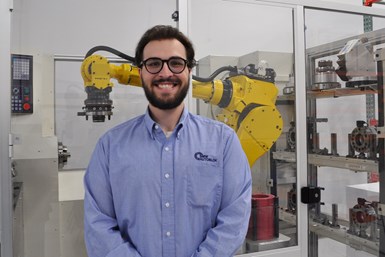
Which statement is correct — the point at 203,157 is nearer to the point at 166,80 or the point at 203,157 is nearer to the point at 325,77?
the point at 166,80

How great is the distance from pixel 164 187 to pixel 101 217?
24 centimetres

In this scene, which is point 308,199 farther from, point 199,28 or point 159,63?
point 159,63

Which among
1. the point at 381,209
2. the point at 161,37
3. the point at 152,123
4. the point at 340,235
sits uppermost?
the point at 161,37

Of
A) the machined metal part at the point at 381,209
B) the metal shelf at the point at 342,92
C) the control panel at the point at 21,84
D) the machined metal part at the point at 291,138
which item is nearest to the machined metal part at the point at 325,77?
the metal shelf at the point at 342,92

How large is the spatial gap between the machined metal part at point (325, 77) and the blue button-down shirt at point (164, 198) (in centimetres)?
122

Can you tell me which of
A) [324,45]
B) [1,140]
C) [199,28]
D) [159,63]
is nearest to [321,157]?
[324,45]

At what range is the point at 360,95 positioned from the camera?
7.67 feet

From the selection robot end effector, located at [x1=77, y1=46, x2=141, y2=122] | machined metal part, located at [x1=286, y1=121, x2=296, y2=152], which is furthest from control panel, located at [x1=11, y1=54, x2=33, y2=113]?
machined metal part, located at [x1=286, y1=121, x2=296, y2=152]

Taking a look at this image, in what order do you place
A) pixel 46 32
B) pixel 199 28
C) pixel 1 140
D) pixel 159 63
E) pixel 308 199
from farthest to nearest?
1. pixel 46 32
2. pixel 308 199
3. pixel 199 28
4. pixel 1 140
5. pixel 159 63

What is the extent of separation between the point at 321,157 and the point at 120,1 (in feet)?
7.06

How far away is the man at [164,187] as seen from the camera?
1216mm

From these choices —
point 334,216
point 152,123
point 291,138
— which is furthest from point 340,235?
point 152,123

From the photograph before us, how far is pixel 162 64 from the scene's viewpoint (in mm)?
1223

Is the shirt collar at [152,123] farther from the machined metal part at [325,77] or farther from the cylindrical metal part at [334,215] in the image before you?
the cylindrical metal part at [334,215]
